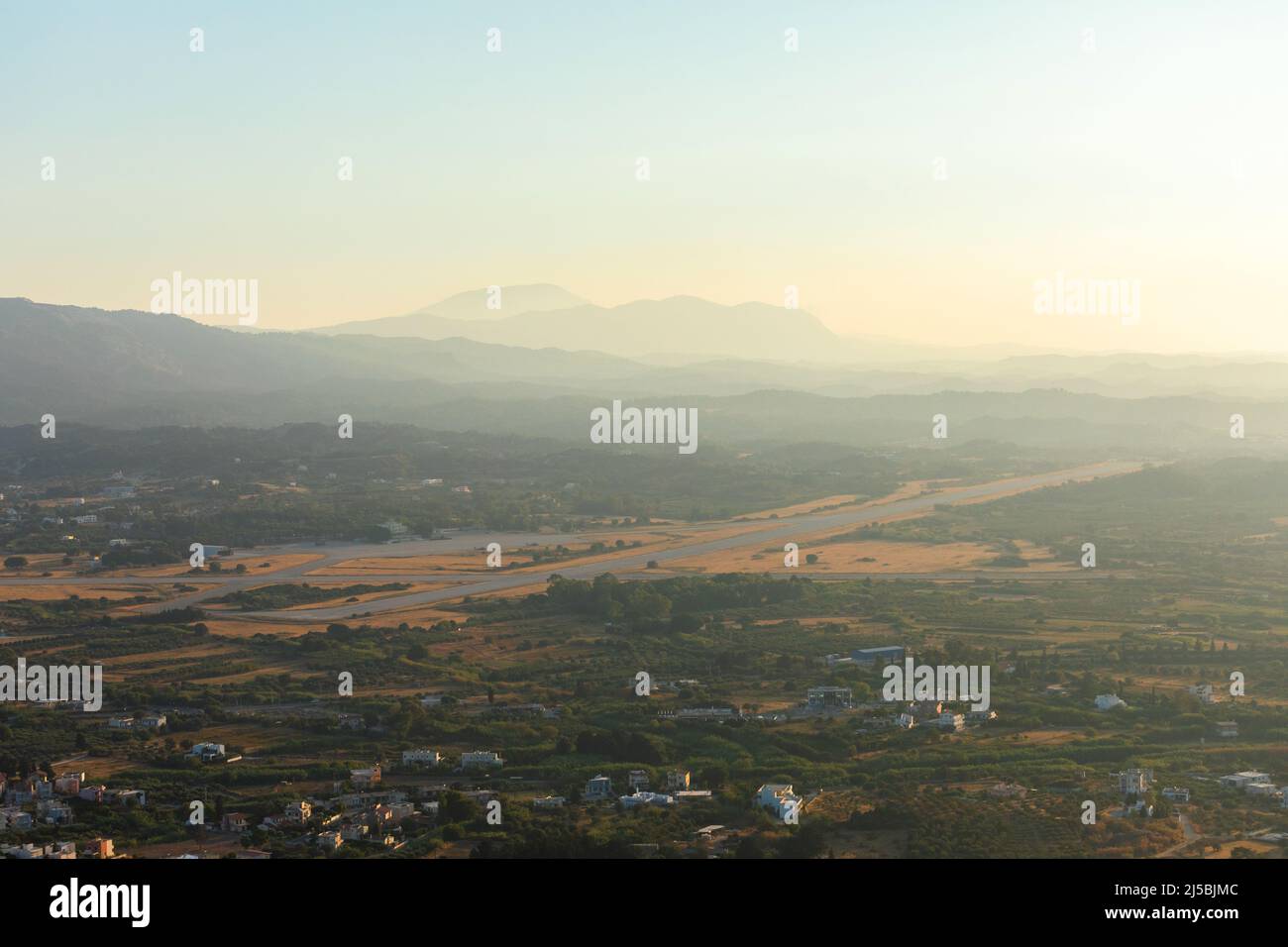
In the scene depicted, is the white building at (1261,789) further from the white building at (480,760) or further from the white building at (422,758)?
the white building at (422,758)

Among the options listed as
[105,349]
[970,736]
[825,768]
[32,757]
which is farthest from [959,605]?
[105,349]

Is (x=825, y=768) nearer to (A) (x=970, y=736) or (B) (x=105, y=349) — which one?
(A) (x=970, y=736)

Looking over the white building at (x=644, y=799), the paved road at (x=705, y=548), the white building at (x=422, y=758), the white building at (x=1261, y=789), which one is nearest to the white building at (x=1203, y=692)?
the white building at (x=1261, y=789)

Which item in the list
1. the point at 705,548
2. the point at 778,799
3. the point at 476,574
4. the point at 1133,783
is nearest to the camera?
the point at 778,799

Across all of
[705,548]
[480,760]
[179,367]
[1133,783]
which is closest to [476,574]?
[705,548]

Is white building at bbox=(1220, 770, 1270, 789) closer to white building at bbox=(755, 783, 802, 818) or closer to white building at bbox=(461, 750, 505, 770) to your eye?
white building at bbox=(755, 783, 802, 818)

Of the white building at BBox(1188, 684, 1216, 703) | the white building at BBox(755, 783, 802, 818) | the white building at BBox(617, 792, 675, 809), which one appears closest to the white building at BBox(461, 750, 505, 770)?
the white building at BBox(617, 792, 675, 809)

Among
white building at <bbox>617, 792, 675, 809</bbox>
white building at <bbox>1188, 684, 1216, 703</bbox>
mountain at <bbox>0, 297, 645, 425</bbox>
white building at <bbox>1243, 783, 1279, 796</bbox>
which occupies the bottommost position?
white building at <bbox>617, 792, 675, 809</bbox>

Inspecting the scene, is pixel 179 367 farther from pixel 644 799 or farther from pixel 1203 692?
pixel 644 799
